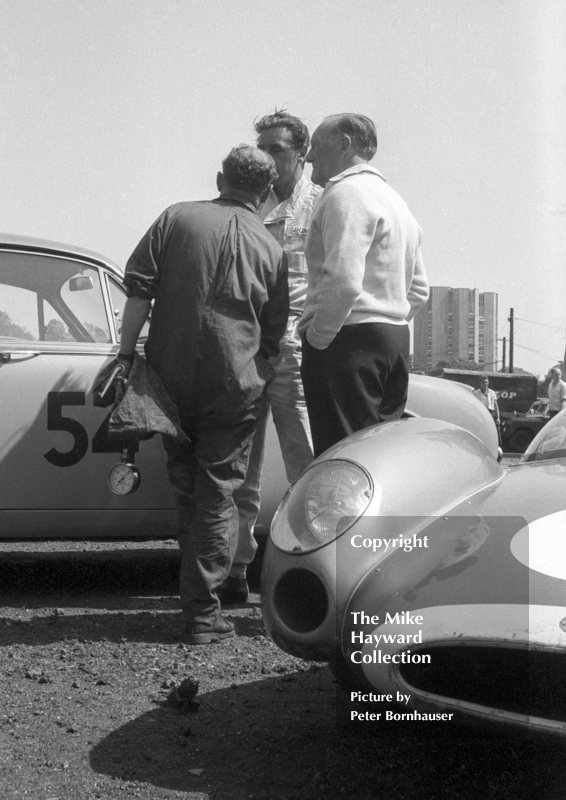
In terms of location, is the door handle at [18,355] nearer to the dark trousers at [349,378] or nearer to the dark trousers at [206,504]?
the dark trousers at [206,504]

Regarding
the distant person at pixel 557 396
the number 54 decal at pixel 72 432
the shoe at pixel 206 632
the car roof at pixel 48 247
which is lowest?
the distant person at pixel 557 396

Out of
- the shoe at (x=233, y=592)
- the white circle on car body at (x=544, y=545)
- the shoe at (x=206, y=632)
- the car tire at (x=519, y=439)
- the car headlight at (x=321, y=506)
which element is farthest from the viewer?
the car tire at (x=519, y=439)

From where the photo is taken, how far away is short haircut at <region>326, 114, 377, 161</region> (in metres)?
3.26

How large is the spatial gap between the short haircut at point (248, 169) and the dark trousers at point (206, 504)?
0.79m

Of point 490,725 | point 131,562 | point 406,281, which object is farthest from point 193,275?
point 131,562

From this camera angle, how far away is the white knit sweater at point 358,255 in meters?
3.02

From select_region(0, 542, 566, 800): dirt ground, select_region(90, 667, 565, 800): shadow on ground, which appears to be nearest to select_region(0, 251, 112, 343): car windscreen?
select_region(0, 542, 566, 800): dirt ground

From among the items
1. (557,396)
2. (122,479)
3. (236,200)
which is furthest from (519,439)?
(236,200)

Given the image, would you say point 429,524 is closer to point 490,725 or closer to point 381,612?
point 381,612

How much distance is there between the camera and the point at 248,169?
341cm

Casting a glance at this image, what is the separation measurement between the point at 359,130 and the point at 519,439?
19810mm

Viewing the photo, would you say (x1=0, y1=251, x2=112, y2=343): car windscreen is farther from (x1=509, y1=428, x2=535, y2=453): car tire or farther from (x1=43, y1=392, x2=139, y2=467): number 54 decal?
(x1=509, y1=428, x2=535, y2=453): car tire

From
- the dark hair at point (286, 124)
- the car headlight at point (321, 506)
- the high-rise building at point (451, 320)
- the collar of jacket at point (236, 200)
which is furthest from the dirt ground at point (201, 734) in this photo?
the high-rise building at point (451, 320)

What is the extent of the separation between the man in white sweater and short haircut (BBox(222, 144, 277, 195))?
19cm
